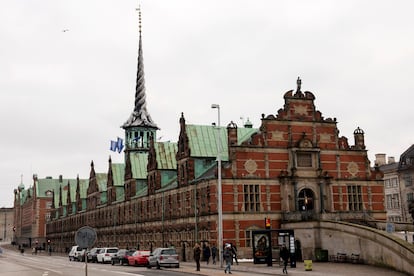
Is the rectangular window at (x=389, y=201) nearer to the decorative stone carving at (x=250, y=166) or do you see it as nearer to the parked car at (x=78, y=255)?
the decorative stone carving at (x=250, y=166)

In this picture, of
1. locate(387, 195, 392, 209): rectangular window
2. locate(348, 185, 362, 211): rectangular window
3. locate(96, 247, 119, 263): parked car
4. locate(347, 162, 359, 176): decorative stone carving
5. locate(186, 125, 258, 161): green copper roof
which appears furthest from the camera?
locate(387, 195, 392, 209): rectangular window

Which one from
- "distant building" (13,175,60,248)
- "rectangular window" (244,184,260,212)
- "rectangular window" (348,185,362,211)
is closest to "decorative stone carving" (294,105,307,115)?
"rectangular window" (244,184,260,212)

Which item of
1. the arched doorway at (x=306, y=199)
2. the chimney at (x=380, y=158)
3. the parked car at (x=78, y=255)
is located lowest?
the parked car at (x=78, y=255)

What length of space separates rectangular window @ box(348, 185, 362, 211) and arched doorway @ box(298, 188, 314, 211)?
4.95 meters

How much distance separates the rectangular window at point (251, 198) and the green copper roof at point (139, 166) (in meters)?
30.4

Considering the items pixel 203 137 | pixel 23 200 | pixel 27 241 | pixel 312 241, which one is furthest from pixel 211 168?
pixel 23 200

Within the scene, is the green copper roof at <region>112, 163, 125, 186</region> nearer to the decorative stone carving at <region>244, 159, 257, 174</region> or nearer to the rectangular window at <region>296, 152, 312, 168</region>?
the decorative stone carving at <region>244, 159, 257, 174</region>

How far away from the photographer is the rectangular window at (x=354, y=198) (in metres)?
61.3

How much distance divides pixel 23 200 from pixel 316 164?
146m

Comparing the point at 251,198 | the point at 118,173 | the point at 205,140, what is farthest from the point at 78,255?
the point at 118,173

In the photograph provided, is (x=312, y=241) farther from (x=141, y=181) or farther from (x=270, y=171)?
(x=141, y=181)

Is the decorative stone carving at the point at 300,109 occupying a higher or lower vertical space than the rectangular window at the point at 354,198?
higher

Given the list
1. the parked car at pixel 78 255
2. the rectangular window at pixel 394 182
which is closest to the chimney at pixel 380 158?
the rectangular window at pixel 394 182

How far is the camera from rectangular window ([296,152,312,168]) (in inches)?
2336
